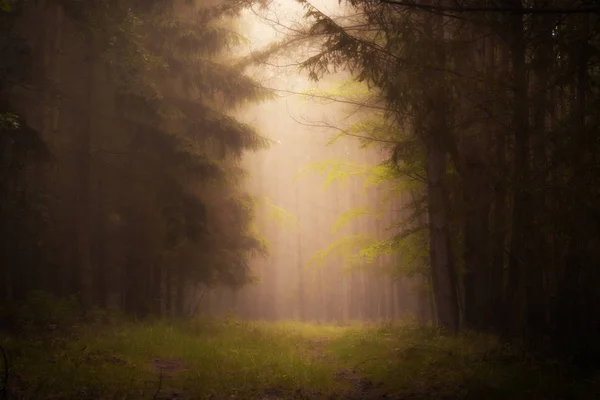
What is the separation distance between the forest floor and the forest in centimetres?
5

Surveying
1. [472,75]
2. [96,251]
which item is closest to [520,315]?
[472,75]

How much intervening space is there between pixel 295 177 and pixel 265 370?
26.5ft

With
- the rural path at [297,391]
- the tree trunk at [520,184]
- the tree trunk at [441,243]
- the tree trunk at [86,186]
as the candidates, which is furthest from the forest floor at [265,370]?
the tree trunk at [86,186]

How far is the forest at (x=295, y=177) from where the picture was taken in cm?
729

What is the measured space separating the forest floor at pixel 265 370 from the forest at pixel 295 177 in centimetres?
5

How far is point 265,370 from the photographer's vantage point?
786 cm

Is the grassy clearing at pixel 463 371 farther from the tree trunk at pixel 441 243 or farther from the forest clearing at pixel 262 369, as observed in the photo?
the tree trunk at pixel 441 243

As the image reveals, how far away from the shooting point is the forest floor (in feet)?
20.4

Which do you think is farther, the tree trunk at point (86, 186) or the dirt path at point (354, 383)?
the tree trunk at point (86, 186)

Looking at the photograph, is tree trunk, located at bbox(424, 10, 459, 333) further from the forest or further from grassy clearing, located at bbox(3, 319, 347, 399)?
grassy clearing, located at bbox(3, 319, 347, 399)

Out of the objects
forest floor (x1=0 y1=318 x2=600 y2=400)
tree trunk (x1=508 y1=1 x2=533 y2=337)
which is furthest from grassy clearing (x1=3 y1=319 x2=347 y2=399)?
tree trunk (x1=508 y1=1 x2=533 y2=337)

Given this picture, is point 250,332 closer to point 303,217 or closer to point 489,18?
point 489,18

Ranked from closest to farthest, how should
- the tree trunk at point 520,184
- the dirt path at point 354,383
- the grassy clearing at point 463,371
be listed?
the grassy clearing at point 463,371 < the dirt path at point 354,383 < the tree trunk at point 520,184

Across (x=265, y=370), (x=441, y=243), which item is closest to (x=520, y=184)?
(x=441, y=243)
